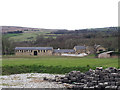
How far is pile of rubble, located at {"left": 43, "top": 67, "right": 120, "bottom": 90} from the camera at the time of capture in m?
21.3

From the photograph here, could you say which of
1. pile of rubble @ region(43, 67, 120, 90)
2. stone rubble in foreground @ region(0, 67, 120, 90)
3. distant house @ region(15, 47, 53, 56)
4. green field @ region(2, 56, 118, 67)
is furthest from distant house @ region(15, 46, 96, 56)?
pile of rubble @ region(43, 67, 120, 90)

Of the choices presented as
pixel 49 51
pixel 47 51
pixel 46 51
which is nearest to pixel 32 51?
pixel 46 51

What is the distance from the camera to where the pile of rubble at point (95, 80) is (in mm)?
21328

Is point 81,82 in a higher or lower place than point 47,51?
higher

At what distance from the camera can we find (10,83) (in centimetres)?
2622

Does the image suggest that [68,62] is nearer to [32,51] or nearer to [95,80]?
[95,80]

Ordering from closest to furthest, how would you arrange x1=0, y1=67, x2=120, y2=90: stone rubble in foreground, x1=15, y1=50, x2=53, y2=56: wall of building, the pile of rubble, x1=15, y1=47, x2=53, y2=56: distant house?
the pile of rubble < x1=0, y1=67, x2=120, y2=90: stone rubble in foreground < x1=15, y1=50, x2=53, y2=56: wall of building < x1=15, y1=47, x2=53, y2=56: distant house

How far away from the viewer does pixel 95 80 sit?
77.4 feet


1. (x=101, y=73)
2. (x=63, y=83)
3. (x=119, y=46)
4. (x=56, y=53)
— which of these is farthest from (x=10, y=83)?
(x=56, y=53)

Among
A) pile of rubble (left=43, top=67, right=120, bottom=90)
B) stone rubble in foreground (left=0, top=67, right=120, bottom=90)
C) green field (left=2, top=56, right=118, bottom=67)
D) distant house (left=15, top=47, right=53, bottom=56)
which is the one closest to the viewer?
pile of rubble (left=43, top=67, right=120, bottom=90)

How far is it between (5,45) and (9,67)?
1961 inches

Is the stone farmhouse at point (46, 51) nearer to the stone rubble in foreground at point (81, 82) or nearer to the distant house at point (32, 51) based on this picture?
the distant house at point (32, 51)

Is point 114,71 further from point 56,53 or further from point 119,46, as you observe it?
point 56,53

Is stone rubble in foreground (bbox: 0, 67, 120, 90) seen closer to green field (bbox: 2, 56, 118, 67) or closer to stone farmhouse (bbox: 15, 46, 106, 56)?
green field (bbox: 2, 56, 118, 67)
